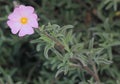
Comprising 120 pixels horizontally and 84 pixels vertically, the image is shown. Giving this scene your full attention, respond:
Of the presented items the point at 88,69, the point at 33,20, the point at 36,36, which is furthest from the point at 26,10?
the point at 36,36

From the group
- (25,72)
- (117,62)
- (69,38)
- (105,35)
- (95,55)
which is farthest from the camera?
(25,72)

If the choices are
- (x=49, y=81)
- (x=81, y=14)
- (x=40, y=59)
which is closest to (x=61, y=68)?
(x=49, y=81)

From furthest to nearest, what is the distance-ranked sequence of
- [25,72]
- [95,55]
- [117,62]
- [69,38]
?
[25,72] → [117,62] → [95,55] → [69,38]

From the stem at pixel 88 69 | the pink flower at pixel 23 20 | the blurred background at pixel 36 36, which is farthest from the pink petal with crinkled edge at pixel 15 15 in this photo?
the blurred background at pixel 36 36

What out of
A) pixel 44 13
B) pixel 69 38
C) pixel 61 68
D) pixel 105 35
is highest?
pixel 44 13

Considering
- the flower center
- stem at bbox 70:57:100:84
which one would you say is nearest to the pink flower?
the flower center

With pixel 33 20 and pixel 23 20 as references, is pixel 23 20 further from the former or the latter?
pixel 33 20

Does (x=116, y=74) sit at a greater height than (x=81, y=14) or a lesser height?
lesser

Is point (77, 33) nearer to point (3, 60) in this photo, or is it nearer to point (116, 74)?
point (116, 74)
